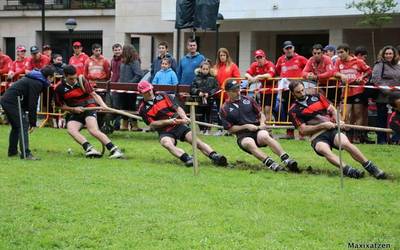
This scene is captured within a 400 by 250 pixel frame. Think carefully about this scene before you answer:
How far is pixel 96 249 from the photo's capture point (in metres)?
6.05

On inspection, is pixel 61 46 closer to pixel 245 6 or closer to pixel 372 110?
pixel 245 6

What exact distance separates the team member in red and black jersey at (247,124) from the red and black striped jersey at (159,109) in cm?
90

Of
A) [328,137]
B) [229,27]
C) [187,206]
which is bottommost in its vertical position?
[187,206]

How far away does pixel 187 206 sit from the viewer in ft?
24.9

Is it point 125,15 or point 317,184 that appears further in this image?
point 125,15

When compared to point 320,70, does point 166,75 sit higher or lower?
lower

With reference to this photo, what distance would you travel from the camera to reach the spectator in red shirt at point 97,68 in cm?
1572

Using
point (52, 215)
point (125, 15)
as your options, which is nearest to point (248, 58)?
point (125, 15)

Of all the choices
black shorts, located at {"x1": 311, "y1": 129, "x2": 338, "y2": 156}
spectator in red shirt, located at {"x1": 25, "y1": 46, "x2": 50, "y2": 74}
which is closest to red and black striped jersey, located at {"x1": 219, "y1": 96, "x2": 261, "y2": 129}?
black shorts, located at {"x1": 311, "y1": 129, "x2": 338, "y2": 156}

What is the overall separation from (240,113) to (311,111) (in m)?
1.11

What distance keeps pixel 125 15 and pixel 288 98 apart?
70.0ft

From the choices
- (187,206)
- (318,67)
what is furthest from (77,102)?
(187,206)

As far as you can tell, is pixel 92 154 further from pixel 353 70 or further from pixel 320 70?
pixel 353 70

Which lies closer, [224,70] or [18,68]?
[224,70]
